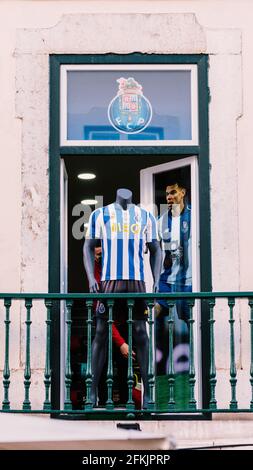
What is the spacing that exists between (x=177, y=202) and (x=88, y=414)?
1.94 m

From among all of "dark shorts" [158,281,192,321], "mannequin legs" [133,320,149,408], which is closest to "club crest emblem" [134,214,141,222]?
"dark shorts" [158,281,192,321]

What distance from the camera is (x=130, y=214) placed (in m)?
9.50

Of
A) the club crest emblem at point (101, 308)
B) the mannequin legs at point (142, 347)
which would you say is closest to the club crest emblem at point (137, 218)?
the club crest emblem at point (101, 308)

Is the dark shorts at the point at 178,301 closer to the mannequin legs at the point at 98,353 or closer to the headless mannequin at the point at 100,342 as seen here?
the headless mannequin at the point at 100,342

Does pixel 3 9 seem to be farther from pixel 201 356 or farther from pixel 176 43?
pixel 201 356

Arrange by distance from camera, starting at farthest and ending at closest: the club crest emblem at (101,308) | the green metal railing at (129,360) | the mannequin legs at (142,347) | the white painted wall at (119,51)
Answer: the white painted wall at (119,51) → the club crest emblem at (101,308) → the mannequin legs at (142,347) → the green metal railing at (129,360)

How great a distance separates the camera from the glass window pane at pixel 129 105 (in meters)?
9.79

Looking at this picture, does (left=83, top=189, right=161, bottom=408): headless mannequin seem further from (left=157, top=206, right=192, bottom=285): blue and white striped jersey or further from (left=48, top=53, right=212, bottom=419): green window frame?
(left=157, top=206, right=192, bottom=285): blue and white striped jersey

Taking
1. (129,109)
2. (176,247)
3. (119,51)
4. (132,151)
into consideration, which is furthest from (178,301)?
(119,51)

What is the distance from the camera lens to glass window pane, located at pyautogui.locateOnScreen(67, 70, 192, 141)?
9.79m

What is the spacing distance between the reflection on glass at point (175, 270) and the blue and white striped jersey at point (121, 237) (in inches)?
13.0

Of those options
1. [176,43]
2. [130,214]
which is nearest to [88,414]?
[130,214]

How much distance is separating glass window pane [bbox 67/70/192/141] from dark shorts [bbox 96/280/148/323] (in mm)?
1229
